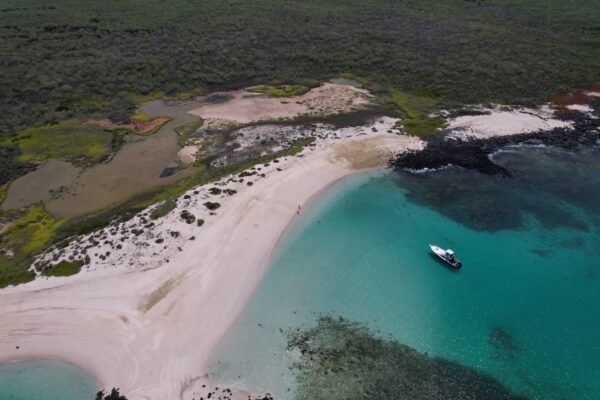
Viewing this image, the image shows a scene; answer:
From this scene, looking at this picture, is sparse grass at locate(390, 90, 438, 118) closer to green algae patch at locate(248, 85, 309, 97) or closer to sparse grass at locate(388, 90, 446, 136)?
sparse grass at locate(388, 90, 446, 136)

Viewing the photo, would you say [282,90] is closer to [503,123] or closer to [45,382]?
[503,123]

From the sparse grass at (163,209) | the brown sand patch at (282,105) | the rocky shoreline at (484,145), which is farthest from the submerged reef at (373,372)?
the brown sand patch at (282,105)

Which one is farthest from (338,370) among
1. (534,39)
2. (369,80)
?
(534,39)

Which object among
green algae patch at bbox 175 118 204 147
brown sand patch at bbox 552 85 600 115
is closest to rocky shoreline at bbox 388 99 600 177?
brown sand patch at bbox 552 85 600 115

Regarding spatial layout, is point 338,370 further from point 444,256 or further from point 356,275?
point 444,256

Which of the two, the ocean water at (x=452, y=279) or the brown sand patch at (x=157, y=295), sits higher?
the brown sand patch at (x=157, y=295)

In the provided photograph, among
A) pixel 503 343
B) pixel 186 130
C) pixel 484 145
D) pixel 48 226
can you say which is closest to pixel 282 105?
pixel 186 130

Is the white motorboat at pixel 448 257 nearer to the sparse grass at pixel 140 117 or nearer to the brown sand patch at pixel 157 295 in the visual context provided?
the brown sand patch at pixel 157 295

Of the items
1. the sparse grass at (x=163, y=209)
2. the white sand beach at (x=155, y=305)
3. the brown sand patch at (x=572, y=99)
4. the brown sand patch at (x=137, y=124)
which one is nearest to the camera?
the white sand beach at (x=155, y=305)
